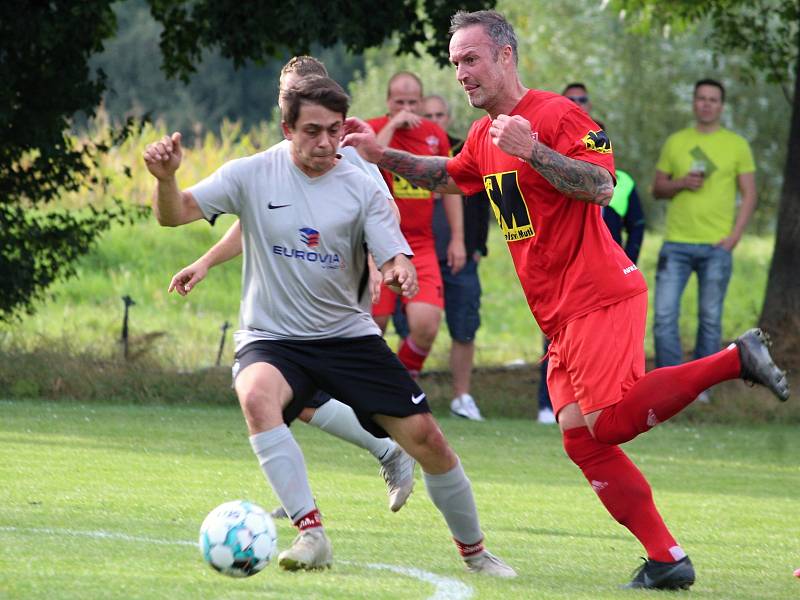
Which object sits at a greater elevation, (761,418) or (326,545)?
(326,545)

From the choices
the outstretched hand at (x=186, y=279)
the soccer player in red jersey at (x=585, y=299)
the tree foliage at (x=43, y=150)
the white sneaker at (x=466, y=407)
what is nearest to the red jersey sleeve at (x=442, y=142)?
the white sneaker at (x=466, y=407)

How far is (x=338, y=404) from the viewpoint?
8555 mm

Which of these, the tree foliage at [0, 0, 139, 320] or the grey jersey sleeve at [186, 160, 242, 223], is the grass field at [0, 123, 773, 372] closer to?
the tree foliage at [0, 0, 139, 320]

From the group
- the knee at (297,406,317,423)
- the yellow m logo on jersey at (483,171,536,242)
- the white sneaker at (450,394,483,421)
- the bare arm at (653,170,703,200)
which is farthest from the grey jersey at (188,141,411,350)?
the bare arm at (653,170,703,200)

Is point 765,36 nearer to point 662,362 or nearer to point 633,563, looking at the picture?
point 662,362

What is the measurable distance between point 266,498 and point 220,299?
50.7ft

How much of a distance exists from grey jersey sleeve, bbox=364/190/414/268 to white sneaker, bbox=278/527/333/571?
1072 millimetres

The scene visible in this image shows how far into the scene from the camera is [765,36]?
17.1m

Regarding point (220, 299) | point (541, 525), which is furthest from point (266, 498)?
point (220, 299)

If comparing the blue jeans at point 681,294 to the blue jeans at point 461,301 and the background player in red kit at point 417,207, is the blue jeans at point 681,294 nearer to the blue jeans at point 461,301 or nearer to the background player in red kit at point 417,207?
the blue jeans at point 461,301

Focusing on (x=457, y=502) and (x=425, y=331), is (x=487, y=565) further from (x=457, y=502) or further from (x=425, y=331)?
(x=425, y=331)

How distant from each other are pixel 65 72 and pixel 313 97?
8.45m

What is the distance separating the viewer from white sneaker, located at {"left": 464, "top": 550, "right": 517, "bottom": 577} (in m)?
6.55

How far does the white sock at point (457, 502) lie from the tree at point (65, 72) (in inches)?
307
